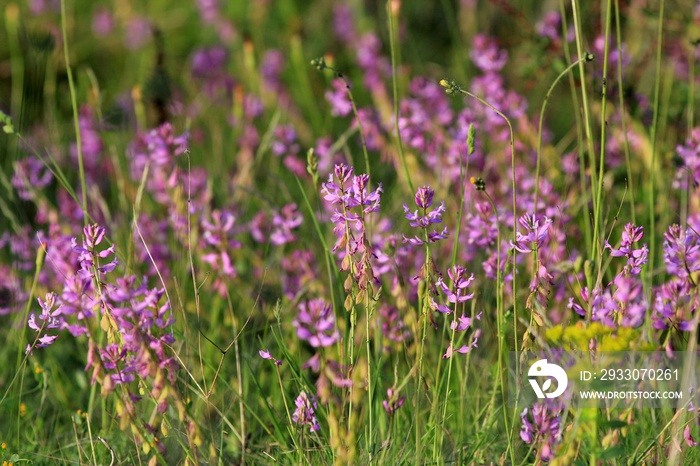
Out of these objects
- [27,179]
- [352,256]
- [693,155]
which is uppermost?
[693,155]

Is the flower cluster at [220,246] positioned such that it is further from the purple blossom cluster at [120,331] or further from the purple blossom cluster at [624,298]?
the purple blossom cluster at [624,298]

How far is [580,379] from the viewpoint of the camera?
64.4 inches

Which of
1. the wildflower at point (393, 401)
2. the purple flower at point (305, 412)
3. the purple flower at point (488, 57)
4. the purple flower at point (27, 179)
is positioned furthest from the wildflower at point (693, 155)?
the purple flower at point (27, 179)

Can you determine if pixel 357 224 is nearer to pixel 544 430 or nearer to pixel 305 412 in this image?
pixel 305 412

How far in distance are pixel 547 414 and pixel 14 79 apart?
360 centimetres

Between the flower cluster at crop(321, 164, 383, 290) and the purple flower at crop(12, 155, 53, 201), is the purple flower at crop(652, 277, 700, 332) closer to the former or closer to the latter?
the flower cluster at crop(321, 164, 383, 290)

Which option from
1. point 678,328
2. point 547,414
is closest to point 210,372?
point 547,414

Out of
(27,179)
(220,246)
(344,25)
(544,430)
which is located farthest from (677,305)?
(344,25)

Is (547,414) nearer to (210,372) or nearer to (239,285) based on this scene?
(210,372)

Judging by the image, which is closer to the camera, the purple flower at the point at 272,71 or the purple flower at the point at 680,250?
the purple flower at the point at 680,250

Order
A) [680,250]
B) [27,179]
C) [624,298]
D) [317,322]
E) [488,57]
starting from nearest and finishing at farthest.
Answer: [624,298], [680,250], [317,322], [27,179], [488,57]

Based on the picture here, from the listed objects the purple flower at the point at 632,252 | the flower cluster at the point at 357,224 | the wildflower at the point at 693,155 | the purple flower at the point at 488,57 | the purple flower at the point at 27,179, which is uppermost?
the purple flower at the point at 488,57

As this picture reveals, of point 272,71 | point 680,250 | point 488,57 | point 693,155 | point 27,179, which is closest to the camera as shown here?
point 680,250

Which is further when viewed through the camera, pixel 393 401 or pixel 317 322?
pixel 317 322
